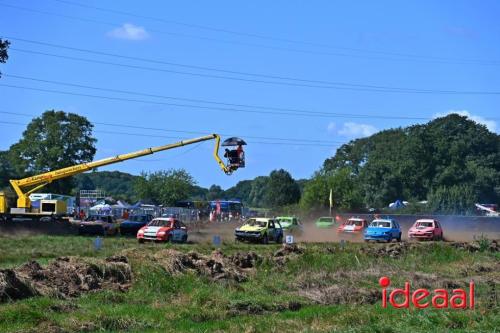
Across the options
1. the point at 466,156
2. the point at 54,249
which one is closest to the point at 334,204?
the point at 466,156

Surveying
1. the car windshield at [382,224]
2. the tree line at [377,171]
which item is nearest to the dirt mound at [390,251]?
the car windshield at [382,224]

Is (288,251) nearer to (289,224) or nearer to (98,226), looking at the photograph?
(98,226)

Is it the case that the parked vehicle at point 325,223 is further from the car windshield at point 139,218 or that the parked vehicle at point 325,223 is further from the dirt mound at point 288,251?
the dirt mound at point 288,251

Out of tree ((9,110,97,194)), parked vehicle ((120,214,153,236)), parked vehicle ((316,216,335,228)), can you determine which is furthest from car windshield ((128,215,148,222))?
tree ((9,110,97,194))

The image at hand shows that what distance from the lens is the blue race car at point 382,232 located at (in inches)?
1879

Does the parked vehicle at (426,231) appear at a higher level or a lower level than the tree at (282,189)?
lower

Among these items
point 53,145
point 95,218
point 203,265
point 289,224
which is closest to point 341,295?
point 203,265

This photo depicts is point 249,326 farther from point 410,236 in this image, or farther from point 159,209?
point 159,209

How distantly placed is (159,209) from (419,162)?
64.0 m

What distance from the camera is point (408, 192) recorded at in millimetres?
124438

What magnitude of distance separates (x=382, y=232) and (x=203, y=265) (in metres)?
27.9

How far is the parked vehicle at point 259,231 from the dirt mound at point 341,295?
23.1 m

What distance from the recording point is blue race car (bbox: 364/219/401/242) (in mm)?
47719

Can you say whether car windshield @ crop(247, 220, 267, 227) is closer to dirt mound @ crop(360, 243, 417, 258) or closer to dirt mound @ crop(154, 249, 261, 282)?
dirt mound @ crop(360, 243, 417, 258)
